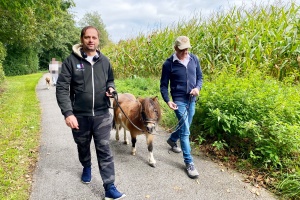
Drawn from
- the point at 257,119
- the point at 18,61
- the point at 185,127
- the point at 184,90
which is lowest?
the point at 185,127

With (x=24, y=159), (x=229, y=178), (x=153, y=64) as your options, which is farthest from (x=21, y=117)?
(x=229, y=178)

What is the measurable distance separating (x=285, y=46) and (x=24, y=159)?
623 cm

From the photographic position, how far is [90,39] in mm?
2879

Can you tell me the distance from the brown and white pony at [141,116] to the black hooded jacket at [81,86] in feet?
1.12

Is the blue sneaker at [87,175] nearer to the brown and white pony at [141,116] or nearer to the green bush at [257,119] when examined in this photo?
the brown and white pony at [141,116]

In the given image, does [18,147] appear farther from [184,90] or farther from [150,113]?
[184,90]

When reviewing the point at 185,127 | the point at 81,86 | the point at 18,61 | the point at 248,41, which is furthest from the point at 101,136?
the point at 18,61

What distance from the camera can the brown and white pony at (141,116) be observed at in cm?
361

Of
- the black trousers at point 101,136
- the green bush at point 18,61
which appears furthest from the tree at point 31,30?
the black trousers at point 101,136

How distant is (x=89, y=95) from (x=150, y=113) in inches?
39.8

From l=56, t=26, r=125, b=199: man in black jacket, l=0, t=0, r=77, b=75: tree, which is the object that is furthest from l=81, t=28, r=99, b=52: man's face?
l=0, t=0, r=77, b=75: tree

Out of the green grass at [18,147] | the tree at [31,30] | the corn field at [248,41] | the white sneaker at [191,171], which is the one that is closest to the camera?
the green grass at [18,147]

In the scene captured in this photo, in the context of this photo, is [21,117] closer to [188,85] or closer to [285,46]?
[188,85]

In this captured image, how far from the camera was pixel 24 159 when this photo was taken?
4.45 metres
